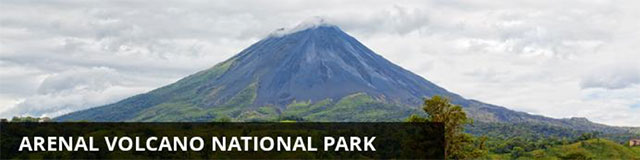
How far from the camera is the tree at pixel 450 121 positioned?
46094 millimetres

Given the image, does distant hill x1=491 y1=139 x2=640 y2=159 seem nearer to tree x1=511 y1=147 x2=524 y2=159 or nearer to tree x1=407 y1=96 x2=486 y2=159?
tree x1=511 y1=147 x2=524 y2=159

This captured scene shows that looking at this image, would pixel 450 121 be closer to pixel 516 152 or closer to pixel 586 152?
pixel 516 152

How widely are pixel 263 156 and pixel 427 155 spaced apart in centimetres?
2326

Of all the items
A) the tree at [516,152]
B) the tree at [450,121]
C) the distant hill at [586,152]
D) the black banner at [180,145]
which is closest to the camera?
the tree at [450,121]

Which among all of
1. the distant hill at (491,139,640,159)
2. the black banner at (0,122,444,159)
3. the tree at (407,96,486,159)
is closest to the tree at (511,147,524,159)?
the distant hill at (491,139,640,159)

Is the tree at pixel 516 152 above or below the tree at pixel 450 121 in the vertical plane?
above

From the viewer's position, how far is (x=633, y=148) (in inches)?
4710

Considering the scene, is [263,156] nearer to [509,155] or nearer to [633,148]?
[509,155]

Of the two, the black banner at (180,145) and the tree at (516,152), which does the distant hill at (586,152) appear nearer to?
the tree at (516,152)

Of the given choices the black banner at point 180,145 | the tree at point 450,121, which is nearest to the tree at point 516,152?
the black banner at point 180,145

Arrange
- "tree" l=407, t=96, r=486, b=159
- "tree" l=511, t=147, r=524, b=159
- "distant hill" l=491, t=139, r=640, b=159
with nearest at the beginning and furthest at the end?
"tree" l=407, t=96, r=486, b=159, "distant hill" l=491, t=139, r=640, b=159, "tree" l=511, t=147, r=524, b=159

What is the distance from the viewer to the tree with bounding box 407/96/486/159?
4609 centimetres

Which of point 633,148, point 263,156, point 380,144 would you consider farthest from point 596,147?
point 263,156

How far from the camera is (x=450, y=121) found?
46344 mm
